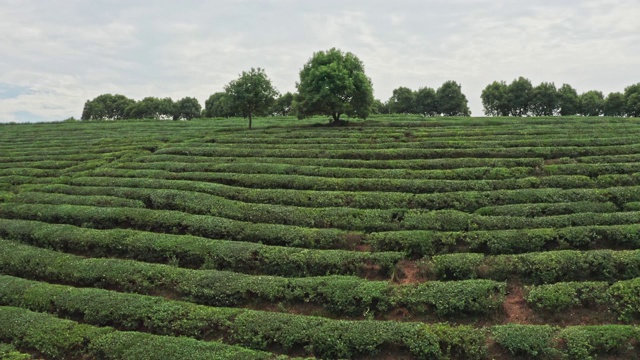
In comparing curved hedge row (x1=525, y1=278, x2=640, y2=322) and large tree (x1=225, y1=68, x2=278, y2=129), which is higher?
large tree (x1=225, y1=68, x2=278, y2=129)

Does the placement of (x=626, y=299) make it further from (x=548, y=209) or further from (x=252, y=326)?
(x=252, y=326)

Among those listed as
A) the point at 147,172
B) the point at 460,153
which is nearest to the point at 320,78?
the point at 460,153

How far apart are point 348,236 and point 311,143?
18.4 meters

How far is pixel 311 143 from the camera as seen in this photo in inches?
1358

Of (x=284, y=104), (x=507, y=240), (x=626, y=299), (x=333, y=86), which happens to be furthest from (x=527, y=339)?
(x=284, y=104)

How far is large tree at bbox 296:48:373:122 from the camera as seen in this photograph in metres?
41.0

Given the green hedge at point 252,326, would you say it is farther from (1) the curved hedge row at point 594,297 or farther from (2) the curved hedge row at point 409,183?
(2) the curved hedge row at point 409,183

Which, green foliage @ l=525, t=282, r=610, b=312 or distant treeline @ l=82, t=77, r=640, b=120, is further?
distant treeline @ l=82, t=77, r=640, b=120

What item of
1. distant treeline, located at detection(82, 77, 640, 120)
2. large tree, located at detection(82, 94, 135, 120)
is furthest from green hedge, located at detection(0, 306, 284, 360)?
large tree, located at detection(82, 94, 135, 120)

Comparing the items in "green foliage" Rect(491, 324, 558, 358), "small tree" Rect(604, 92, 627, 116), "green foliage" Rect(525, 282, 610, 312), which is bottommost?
"green foliage" Rect(491, 324, 558, 358)

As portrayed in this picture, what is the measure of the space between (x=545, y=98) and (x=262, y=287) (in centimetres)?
7313

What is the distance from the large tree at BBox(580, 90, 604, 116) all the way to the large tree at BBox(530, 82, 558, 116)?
14.9 ft

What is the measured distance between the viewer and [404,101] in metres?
82.3

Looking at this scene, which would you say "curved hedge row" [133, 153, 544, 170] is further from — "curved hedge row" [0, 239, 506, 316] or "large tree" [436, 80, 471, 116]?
"large tree" [436, 80, 471, 116]
